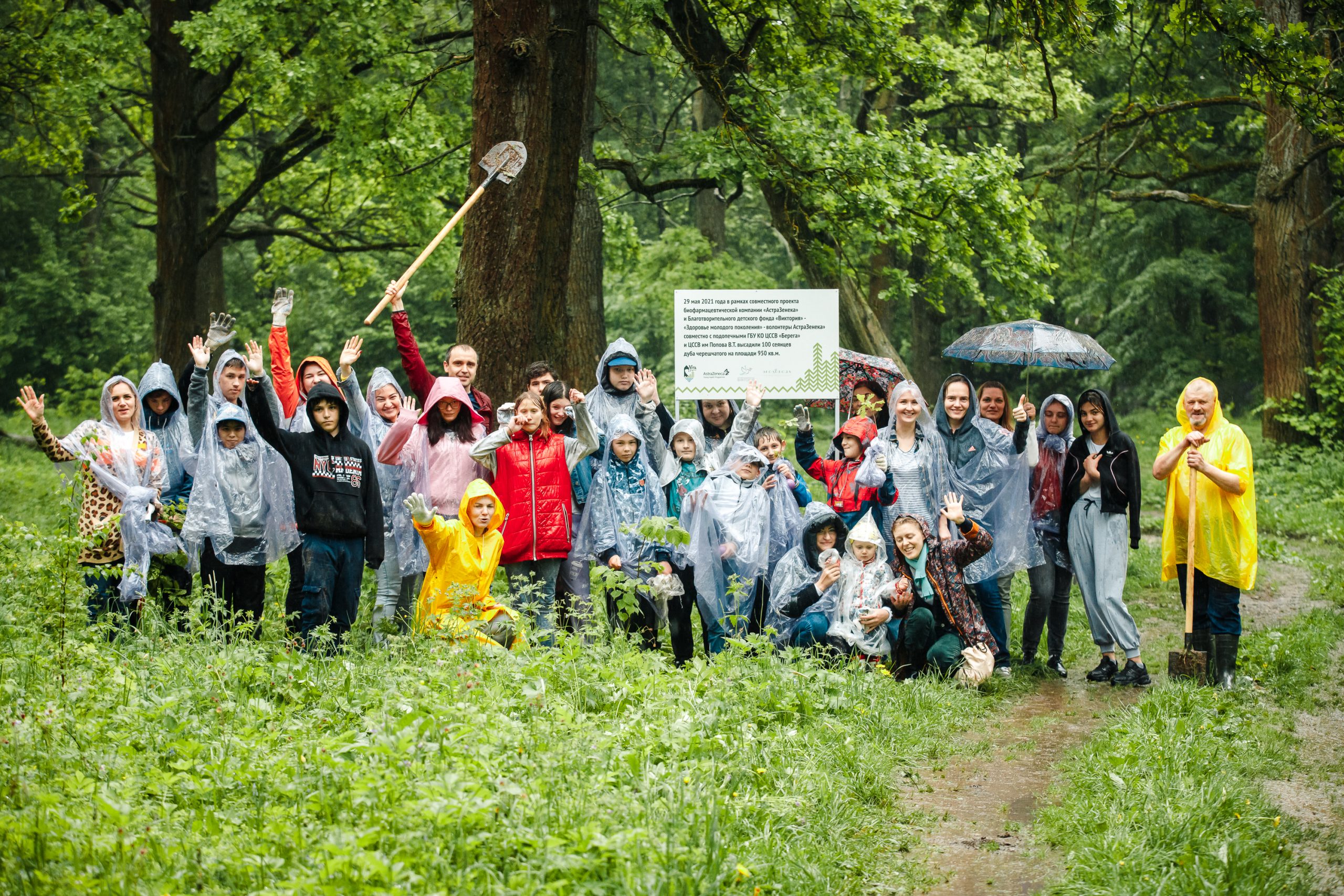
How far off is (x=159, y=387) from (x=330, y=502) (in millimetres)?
1612

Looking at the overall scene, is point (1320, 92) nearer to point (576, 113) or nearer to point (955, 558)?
point (955, 558)

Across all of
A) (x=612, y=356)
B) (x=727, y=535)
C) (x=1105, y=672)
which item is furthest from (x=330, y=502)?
(x=1105, y=672)

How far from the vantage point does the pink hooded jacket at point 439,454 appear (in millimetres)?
7578

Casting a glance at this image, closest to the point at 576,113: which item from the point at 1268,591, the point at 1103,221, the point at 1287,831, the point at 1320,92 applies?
the point at 1320,92

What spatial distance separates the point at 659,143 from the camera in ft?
53.9

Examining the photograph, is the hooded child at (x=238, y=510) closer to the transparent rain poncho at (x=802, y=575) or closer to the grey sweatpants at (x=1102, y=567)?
the transparent rain poncho at (x=802, y=575)

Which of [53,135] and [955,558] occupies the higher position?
[53,135]

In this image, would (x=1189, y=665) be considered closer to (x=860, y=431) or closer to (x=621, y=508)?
(x=860, y=431)

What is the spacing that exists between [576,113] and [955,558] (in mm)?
4046

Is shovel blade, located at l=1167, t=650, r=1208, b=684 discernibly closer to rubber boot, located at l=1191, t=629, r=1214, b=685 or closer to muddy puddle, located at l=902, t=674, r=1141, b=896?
rubber boot, located at l=1191, t=629, r=1214, b=685

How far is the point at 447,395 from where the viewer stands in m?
7.59

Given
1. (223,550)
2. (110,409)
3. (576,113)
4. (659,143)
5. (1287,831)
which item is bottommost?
(1287,831)

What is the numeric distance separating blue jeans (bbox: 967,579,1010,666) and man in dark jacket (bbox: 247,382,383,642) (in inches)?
156

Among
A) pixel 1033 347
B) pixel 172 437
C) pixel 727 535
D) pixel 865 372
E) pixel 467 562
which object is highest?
pixel 1033 347
